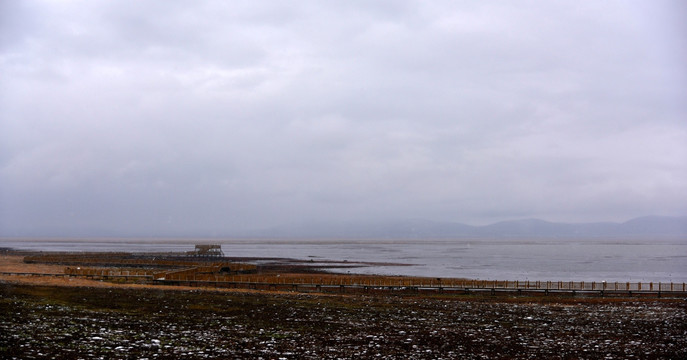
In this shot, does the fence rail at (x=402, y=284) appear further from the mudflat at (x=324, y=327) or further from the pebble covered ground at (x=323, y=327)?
the pebble covered ground at (x=323, y=327)

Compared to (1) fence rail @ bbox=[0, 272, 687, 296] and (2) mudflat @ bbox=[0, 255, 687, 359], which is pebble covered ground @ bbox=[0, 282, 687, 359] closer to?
(2) mudflat @ bbox=[0, 255, 687, 359]

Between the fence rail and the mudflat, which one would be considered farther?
the fence rail

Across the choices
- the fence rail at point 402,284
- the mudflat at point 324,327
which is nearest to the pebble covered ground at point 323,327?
the mudflat at point 324,327

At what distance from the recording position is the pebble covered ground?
22.4 meters

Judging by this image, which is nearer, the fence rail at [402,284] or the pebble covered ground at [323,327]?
the pebble covered ground at [323,327]

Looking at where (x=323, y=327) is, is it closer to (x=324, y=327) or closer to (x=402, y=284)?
(x=324, y=327)

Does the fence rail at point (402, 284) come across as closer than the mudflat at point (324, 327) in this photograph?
No

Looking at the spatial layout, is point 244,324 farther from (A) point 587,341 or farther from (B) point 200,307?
(A) point 587,341

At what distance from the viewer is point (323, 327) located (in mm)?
29344

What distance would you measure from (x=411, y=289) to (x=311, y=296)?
10947 mm

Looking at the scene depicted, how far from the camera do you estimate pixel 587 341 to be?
86.6 feet

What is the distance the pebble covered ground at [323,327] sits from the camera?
73.5 ft

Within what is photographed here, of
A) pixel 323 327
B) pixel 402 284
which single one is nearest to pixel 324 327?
pixel 323 327

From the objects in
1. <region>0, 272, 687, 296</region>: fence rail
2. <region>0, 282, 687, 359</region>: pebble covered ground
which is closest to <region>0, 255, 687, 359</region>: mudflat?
<region>0, 282, 687, 359</region>: pebble covered ground
